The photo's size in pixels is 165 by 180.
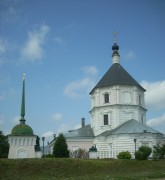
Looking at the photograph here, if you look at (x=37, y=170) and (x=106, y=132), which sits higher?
(x=106, y=132)

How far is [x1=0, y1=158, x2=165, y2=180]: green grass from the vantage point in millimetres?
28391

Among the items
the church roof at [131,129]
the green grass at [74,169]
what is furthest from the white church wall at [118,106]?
the green grass at [74,169]

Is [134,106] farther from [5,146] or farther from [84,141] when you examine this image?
[5,146]

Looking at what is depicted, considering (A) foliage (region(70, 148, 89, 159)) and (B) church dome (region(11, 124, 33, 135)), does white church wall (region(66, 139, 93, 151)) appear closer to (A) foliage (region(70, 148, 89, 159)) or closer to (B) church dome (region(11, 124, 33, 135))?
(A) foliage (region(70, 148, 89, 159))

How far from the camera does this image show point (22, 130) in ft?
151

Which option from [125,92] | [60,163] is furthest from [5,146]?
[60,163]

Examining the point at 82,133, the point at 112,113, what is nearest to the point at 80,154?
the point at 82,133

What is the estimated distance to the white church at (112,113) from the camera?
47.8 m

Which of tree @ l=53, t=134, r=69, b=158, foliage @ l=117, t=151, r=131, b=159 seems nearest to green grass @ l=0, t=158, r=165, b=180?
foliage @ l=117, t=151, r=131, b=159

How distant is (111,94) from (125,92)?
206cm

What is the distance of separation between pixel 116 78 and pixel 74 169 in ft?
78.2

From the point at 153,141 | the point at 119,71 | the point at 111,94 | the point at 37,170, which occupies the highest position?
the point at 119,71

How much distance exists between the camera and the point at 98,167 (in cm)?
3228

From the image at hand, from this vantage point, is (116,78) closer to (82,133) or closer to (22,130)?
(82,133)
